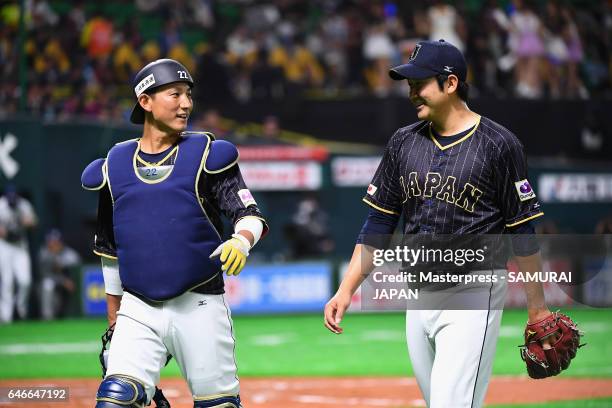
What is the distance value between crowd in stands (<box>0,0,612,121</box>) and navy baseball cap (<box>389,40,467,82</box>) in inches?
533

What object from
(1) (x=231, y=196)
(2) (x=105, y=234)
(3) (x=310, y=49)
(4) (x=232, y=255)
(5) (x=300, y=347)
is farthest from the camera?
(3) (x=310, y=49)

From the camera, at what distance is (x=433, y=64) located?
5.09 metres

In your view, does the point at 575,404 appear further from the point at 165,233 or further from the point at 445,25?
the point at 445,25

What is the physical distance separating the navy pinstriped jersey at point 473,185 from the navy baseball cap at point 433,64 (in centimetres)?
29

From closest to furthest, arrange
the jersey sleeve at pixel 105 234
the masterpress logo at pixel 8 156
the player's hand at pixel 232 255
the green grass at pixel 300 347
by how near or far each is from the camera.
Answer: the player's hand at pixel 232 255, the jersey sleeve at pixel 105 234, the green grass at pixel 300 347, the masterpress logo at pixel 8 156

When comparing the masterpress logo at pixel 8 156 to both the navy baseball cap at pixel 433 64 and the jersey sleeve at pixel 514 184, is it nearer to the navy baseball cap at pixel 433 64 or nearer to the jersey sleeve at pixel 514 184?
the navy baseball cap at pixel 433 64

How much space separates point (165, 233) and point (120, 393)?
0.78m

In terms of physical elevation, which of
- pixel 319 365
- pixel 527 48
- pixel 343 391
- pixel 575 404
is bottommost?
pixel 319 365

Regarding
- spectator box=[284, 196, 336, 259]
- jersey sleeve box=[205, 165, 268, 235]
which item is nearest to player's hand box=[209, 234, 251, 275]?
jersey sleeve box=[205, 165, 268, 235]

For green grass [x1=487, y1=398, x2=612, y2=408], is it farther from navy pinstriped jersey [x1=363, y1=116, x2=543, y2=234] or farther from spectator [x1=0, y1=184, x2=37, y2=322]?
spectator [x1=0, y1=184, x2=37, y2=322]

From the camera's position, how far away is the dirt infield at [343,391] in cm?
943

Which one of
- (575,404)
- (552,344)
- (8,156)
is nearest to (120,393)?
(552,344)

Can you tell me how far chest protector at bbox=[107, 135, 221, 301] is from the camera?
5121mm

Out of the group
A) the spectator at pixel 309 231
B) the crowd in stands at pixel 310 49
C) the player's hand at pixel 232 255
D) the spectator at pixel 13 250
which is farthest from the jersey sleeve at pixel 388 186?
the crowd in stands at pixel 310 49
